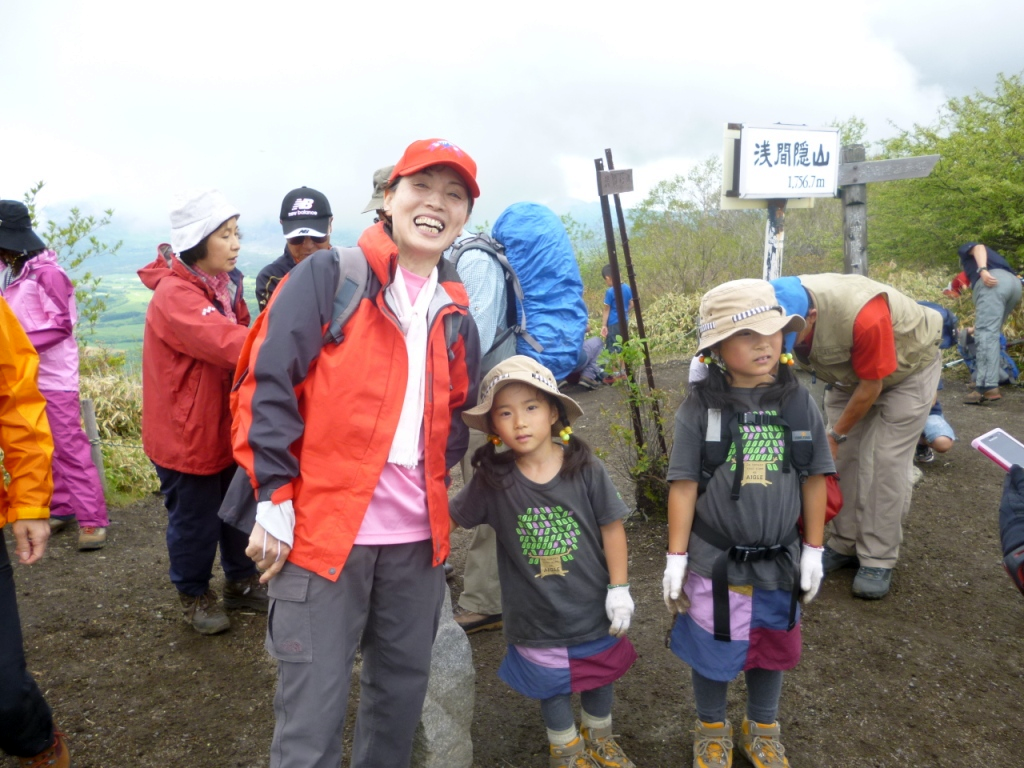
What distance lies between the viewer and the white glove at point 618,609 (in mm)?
2520

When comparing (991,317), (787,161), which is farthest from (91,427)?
(991,317)

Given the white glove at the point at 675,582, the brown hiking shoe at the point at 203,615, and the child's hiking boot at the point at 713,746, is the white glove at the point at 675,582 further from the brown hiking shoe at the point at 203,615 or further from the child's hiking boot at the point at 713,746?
the brown hiking shoe at the point at 203,615

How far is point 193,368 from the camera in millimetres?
3439

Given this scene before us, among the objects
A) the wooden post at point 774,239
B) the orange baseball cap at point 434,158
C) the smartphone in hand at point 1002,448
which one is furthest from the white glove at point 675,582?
Result: the wooden post at point 774,239

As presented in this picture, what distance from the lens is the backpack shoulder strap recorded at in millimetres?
1995

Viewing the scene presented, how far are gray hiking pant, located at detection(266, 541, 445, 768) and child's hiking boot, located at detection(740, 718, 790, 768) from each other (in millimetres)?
1237

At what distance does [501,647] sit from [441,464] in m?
1.72

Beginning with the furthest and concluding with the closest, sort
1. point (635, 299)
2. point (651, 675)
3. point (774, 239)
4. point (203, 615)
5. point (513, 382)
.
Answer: point (774, 239), point (635, 299), point (203, 615), point (651, 675), point (513, 382)

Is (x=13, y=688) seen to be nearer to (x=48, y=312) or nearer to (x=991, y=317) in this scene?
(x=48, y=312)

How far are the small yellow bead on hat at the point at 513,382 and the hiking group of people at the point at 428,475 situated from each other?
1 centimetres

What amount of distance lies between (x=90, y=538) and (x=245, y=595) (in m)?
1.81

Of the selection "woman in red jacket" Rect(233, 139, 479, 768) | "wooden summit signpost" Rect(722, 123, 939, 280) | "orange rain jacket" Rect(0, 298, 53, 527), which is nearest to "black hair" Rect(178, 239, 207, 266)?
"orange rain jacket" Rect(0, 298, 53, 527)

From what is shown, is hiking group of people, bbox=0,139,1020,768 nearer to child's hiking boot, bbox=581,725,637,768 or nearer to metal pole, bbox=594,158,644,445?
child's hiking boot, bbox=581,725,637,768

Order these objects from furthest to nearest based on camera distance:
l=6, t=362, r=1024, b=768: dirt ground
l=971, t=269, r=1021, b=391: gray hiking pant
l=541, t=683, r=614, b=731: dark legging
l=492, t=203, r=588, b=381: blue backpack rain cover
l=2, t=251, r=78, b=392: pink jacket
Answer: l=971, t=269, r=1021, b=391: gray hiking pant
l=2, t=251, r=78, b=392: pink jacket
l=492, t=203, r=588, b=381: blue backpack rain cover
l=6, t=362, r=1024, b=768: dirt ground
l=541, t=683, r=614, b=731: dark legging
